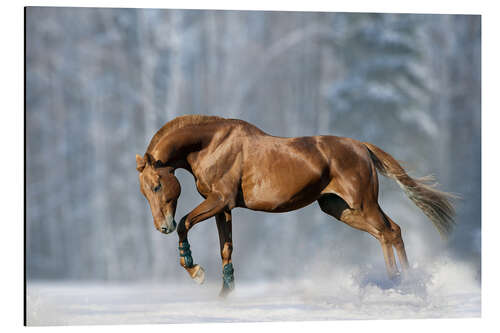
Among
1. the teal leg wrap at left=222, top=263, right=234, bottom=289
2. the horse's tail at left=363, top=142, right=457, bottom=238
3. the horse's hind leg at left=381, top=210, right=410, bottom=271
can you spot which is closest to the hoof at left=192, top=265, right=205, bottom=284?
the teal leg wrap at left=222, top=263, right=234, bottom=289

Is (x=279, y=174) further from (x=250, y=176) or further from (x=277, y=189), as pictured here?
(x=250, y=176)

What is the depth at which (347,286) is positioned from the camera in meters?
8.00

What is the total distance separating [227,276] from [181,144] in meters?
1.25

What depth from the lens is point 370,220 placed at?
7.66m

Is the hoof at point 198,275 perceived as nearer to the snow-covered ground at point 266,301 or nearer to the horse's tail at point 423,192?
the snow-covered ground at point 266,301

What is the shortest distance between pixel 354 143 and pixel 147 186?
75.3 inches

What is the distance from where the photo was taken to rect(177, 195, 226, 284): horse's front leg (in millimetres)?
7250

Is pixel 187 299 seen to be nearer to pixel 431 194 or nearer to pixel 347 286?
pixel 347 286

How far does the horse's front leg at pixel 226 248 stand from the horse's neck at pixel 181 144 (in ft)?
1.85

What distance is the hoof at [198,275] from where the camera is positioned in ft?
24.1

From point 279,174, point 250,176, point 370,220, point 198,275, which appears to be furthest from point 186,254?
point 370,220

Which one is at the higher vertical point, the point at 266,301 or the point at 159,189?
the point at 159,189

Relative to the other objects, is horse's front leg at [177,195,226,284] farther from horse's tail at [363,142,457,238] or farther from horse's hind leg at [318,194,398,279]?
horse's tail at [363,142,457,238]

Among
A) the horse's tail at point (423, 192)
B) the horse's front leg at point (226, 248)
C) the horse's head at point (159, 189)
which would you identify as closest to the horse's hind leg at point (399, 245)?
the horse's tail at point (423, 192)
